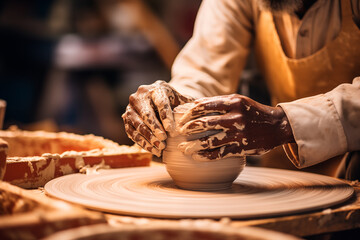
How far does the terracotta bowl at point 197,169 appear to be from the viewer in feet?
4.35

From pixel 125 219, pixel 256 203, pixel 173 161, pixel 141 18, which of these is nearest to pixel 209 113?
pixel 173 161

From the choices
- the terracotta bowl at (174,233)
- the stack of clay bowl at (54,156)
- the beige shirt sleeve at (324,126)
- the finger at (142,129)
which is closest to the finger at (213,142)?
the finger at (142,129)

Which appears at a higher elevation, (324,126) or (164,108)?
(164,108)

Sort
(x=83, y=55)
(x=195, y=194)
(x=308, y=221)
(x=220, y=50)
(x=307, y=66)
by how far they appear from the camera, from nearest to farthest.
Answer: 1. (x=308, y=221)
2. (x=195, y=194)
3. (x=307, y=66)
4. (x=220, y=50)
5. (x=83, y=55)

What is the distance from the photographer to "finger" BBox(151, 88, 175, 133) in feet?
4.38

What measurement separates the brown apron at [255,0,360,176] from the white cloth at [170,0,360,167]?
0.04 meters

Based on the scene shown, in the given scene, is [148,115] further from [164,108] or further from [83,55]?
[83,55]

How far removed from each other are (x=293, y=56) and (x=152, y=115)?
939 millimetres

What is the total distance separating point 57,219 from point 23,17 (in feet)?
18.0

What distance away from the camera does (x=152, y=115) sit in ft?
4.61

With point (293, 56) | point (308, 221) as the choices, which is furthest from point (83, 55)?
point (308, 221)

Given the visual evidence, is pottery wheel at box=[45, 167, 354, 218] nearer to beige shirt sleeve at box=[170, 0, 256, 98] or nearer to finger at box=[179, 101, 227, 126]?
finger at box=[179, 101, 227, 126]

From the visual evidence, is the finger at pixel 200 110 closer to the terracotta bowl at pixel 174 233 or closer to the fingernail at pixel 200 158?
the fingernail at pixel 200 158

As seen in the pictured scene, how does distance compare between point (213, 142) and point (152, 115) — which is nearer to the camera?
point (213, 142)
